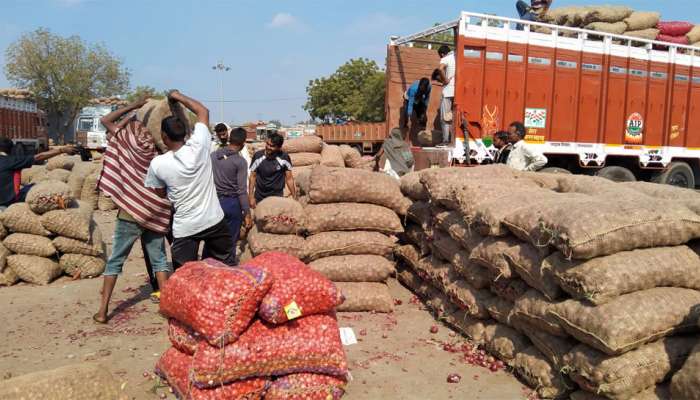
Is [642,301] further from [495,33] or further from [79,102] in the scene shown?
[79,102]

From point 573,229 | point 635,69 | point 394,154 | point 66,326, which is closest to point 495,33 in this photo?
point 394,154

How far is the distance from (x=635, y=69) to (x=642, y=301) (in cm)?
770

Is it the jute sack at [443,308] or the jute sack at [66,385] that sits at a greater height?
the jute sack at [66,385]

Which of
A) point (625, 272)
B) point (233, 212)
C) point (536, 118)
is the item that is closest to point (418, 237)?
point (233, 212)

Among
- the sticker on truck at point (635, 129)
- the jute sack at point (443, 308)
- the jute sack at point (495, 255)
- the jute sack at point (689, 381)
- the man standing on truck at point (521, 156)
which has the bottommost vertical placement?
the jute sack at point (443, 308)

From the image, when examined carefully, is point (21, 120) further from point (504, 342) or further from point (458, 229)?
point (504, 342)

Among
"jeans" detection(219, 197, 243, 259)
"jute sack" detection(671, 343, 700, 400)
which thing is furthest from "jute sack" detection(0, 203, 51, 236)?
"jute sack" detection(671, 343, 700, 400)

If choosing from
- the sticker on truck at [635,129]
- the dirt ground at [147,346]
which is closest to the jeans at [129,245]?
the dirt ground at [147,346]

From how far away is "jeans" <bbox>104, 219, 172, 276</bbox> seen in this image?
180 inches

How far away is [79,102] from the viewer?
136 ft

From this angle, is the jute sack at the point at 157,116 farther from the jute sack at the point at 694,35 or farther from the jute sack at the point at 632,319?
the jute sack at the point at 694,35

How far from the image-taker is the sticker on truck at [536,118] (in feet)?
28.2

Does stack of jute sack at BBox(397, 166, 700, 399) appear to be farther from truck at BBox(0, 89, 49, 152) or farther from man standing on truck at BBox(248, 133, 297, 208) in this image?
truck at BBox(0, 89, 49, 152)

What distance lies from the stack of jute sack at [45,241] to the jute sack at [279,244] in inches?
91.9
